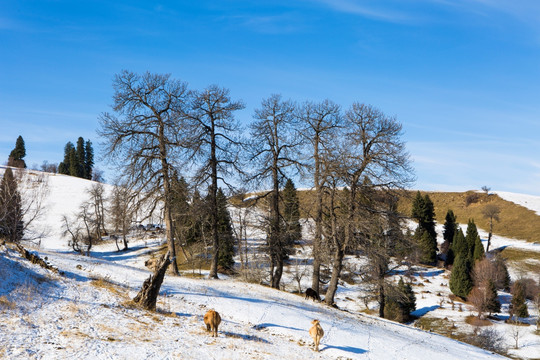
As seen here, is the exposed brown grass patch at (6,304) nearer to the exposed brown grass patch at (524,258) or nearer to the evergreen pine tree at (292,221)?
the evergreen pine tree at (292,221)

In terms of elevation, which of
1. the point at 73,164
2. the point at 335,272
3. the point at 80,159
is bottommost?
the point at 335,272

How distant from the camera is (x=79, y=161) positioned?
13338cm

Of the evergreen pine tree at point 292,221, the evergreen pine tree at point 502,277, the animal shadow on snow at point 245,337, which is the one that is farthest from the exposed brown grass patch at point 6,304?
the evergreen pine tree at point 502,277

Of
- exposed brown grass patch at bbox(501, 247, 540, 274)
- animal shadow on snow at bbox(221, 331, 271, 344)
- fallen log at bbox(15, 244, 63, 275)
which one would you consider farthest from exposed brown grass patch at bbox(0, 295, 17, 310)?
exposed brown grass patch at bbox(501, 247, 540, 274)

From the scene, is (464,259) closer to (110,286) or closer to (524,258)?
(524,258)

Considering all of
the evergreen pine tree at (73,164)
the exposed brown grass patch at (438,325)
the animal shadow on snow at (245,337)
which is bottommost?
the exposed brown grass patch at (438,325)

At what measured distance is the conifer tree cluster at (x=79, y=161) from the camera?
13150 centimetres

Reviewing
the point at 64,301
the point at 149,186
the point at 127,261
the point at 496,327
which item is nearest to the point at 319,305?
the point at 149,186

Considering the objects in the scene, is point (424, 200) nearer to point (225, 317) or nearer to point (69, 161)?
point (225, 317)

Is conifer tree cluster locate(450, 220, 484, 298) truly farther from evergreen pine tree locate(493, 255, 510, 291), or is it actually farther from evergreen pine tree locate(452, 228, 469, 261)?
evergreen pine tree locate(493, 255, 510, 291)

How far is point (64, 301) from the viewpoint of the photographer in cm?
1262

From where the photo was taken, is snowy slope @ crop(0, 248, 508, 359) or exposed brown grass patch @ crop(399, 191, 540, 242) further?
exposed brown grass patch @ crop(399, 191, 540, 242)

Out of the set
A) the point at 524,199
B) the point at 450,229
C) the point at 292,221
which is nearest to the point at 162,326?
the point at 292,221

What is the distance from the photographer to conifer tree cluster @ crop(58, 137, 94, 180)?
13150cm
